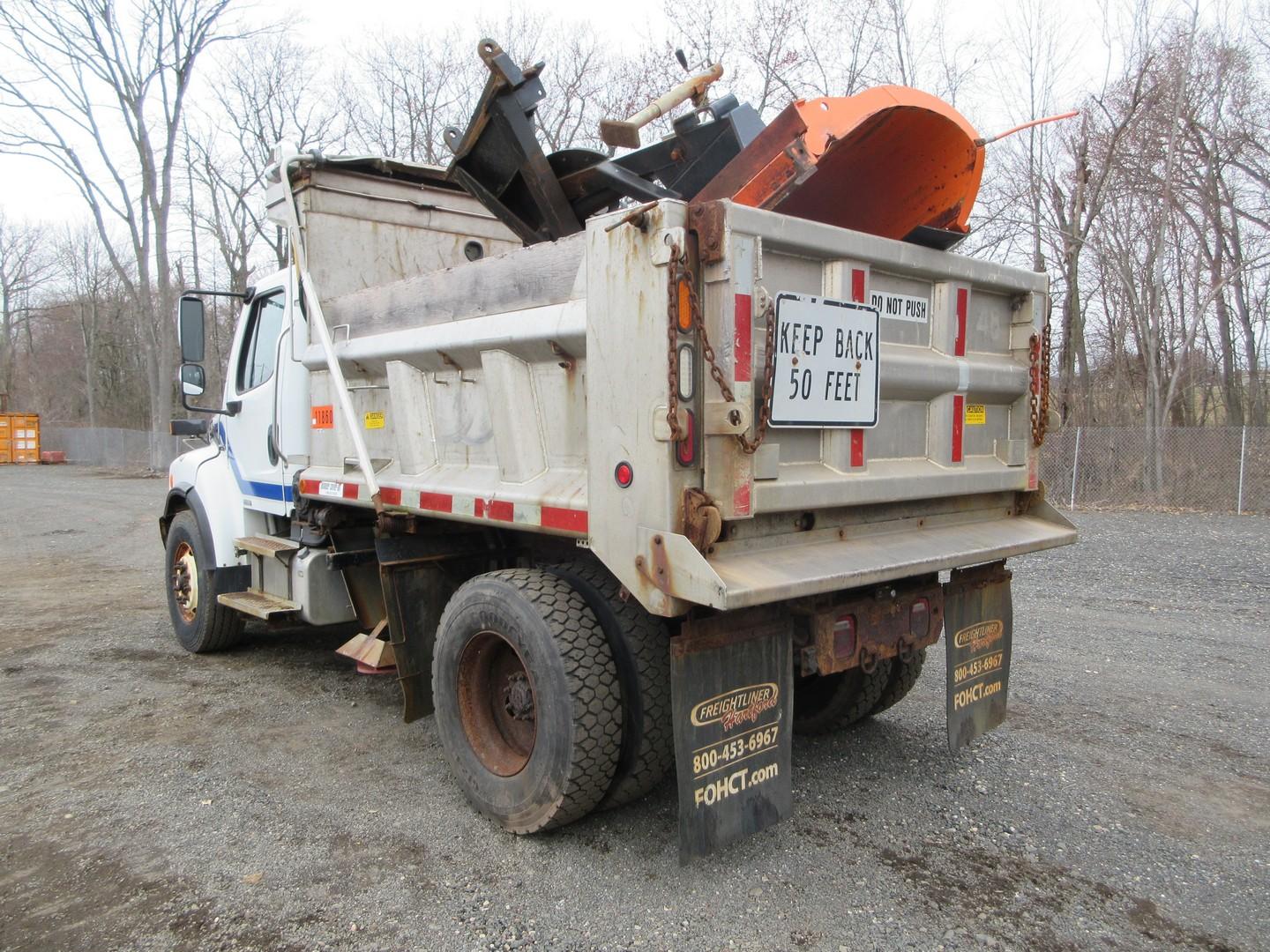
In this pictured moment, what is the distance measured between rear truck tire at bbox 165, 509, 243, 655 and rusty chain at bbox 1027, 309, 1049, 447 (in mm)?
5106

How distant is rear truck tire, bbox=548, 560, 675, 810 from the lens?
10.4 feet

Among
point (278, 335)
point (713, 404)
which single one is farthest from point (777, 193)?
point (278, 335)

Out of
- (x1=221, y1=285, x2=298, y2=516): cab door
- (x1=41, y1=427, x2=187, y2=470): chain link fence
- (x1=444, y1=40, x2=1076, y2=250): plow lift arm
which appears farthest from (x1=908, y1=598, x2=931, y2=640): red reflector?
(x1=41, y1=427, x2=187, y2=470): chain link fence

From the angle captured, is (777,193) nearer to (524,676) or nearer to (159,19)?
(524,676)

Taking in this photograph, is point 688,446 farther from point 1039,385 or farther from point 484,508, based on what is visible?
point 1039,385

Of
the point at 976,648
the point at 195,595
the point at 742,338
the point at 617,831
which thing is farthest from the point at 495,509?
the point at 195,595

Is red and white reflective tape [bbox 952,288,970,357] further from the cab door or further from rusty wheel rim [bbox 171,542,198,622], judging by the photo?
rusty wheel rim [bbox 171,542,198,622]

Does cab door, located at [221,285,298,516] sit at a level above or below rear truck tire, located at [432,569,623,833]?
above

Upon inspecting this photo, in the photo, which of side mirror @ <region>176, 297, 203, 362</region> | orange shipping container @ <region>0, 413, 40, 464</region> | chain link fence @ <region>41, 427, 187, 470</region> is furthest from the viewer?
orange shipping container @ <region>0, 413, 40, 464</region>

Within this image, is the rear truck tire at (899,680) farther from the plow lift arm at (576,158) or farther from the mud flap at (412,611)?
the plow lift arm at (576,158)

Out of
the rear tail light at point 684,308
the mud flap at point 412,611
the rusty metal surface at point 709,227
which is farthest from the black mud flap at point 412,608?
the rusty metal surface at point 709,227

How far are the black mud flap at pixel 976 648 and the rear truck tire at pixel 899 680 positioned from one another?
0.40m

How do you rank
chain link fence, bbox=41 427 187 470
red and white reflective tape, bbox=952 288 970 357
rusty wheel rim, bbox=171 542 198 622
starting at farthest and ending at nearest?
chain link fence, bbox=41 427 187 470 < rusty wheel rim, bbox=171 542 198 622 < red and white reflective tape, bbox=952 288 970 357

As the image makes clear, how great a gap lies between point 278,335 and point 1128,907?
5246mm
